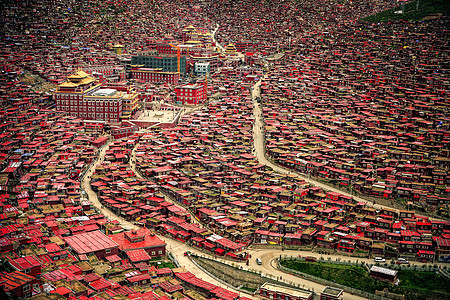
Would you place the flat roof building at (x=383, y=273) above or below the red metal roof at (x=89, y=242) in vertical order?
below

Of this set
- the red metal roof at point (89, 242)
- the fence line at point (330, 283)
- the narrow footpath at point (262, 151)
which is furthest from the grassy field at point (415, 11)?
the red metal roof at point (89, 242)

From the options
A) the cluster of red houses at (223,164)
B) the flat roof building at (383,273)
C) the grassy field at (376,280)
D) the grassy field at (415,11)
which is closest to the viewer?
the grassy field at (376,280)

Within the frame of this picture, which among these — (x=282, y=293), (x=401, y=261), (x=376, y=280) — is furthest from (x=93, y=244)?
(x=401, y=261)

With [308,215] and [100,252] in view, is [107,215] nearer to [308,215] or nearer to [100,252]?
[100,252]

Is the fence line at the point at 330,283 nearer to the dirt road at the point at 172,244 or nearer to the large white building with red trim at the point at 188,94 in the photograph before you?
the dirt road at the point at 172,244

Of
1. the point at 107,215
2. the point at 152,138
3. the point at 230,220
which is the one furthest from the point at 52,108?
the point at 230,220

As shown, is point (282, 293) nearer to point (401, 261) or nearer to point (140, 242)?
point (401, 261)

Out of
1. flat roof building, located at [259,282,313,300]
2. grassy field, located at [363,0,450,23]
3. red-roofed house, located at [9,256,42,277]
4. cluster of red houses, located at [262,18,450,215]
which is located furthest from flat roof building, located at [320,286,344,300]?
grassy field, located at [363,0,450,23]
